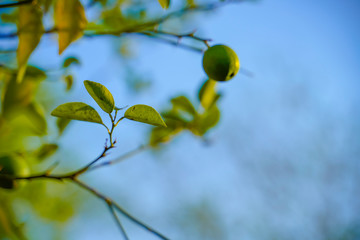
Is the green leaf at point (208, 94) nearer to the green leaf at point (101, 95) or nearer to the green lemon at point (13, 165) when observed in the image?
the green leaf at point (101, 95)

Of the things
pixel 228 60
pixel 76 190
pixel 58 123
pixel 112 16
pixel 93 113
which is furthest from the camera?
pixel 76 190

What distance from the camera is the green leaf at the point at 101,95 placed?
0.54 m

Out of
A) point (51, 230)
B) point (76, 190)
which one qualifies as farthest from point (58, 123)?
point (51, 230)

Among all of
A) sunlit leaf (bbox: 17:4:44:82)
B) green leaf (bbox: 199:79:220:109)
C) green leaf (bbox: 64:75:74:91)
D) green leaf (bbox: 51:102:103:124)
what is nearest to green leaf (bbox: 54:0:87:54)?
sunlit leaf (bbox: 17:4:44:82)

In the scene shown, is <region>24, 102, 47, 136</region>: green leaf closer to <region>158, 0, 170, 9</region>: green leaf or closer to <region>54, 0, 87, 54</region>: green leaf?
<region>54, 0, 87, 54</region>: green leaf

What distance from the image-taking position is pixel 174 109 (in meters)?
1.02

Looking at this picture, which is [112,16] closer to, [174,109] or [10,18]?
[10,18]

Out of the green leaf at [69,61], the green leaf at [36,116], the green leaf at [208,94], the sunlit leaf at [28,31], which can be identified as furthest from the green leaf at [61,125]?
the green leaf at [208,94]

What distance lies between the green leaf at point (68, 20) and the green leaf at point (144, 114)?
23cm

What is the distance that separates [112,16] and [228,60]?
62cm

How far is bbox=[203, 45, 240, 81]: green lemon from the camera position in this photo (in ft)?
2.34

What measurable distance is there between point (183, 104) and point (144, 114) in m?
0.39

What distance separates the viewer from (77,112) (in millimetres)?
565

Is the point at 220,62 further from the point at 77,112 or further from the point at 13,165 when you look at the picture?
the point at 13,165
